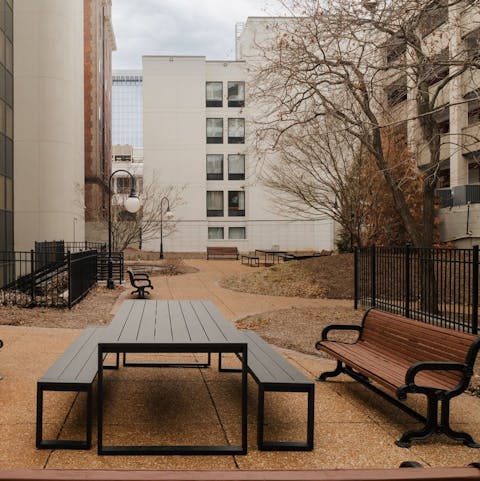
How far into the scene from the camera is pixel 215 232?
51656 millimetres

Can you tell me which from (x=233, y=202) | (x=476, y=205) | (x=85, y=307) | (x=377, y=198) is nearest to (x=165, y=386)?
(x=85, y=307)

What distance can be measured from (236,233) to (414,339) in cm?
4628

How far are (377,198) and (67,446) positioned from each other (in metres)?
22.0

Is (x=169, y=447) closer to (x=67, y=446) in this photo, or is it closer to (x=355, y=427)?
(x=67, y=446)

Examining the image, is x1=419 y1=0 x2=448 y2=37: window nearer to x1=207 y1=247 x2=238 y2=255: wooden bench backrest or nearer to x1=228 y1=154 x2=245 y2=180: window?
x1=207 y1=247 x2=238 y2=255: wooden bench backrest

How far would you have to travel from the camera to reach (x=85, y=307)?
14.5 metres

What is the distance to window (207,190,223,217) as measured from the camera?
2036 inches

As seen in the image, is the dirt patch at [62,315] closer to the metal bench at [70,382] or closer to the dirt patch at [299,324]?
the dirt patch at [299,324]

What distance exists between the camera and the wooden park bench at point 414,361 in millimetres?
4809

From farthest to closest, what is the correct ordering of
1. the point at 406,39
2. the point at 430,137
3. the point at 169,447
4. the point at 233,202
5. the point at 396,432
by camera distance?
the point at 233,202 → the point at 430,137 → the point at 406,39 → the point at 396,432 → the point at 169,447

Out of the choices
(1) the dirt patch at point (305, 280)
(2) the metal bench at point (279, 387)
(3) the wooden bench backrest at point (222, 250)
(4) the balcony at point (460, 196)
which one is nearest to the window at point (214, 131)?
(3) the wooden bench backrest at point (222, 250)

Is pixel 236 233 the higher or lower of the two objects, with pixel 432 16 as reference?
lower

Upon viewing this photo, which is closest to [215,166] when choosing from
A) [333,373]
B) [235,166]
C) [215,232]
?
[235,166]

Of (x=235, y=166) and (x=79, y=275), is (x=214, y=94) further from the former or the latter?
(x=79, y=275)
